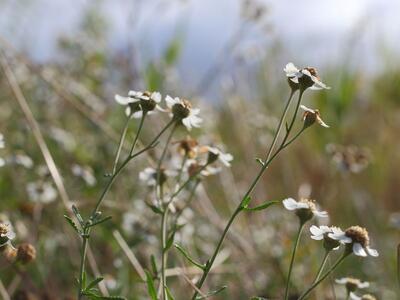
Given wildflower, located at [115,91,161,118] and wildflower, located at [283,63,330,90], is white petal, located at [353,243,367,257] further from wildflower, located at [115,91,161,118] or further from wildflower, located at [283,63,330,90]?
wildflower, located at [115,91,161,118]

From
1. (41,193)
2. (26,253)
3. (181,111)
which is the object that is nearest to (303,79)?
(181,111)

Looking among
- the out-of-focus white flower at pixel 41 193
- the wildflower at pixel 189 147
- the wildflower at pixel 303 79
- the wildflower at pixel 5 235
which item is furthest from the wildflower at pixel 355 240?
the out-of-focus white flower at pixel 41 193

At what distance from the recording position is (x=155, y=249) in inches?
88.0

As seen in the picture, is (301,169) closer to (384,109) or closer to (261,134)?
(384,109)

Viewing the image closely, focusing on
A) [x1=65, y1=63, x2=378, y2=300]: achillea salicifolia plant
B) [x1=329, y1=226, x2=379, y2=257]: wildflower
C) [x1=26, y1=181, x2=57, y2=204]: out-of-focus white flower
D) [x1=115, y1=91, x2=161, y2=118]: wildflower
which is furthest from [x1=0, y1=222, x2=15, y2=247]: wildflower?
[x1=26, y1=181, x2=57, y2=204]: out-of-focus white flower

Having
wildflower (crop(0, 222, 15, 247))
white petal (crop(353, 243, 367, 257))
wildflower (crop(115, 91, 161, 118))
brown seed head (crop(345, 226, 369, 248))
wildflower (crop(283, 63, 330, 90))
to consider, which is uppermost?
wildflower (crop(283, 63, 330, 90))

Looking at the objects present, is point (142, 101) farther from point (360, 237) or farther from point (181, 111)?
point (360, 237)

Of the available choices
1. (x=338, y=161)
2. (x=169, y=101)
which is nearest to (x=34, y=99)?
(x=338, y=161)

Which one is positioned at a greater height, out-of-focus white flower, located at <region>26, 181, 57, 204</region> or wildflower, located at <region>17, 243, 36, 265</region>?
out-of-focus white flower, located at <region>26, 181, 57, 204</region>

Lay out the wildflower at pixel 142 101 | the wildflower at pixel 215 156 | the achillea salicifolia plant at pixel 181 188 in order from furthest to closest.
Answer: the wildflower at pixel 215 156 < the wildflower at pixel 142 101 < the achillea salicifolia plant at pixel 181 188

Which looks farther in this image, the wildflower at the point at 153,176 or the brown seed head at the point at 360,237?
the wildflower at the point at 153,176

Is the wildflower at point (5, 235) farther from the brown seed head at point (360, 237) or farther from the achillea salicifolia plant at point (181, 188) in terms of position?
the brown seed head at point (360, 237)

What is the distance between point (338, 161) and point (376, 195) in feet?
6.54

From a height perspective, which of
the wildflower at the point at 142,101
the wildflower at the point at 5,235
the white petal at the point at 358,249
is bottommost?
the wildflower at the point at 5,235
